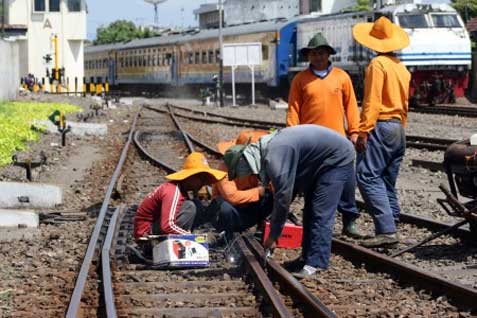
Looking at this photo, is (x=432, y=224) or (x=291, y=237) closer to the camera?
(x=291, y=237)

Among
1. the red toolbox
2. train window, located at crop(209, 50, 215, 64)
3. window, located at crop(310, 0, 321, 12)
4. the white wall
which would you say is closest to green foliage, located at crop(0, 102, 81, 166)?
the white wall

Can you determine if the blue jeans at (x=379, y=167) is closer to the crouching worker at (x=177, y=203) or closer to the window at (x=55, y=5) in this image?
the crouching worker at (x=177, y=203)

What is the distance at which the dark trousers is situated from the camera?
8617 millimetres

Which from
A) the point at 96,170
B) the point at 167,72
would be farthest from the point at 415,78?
the point at 167,72

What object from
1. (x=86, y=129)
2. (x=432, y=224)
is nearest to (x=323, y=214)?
(x=432, y=224)

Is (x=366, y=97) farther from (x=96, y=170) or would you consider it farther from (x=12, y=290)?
(x=96, y=170)

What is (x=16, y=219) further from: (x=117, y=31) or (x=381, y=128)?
(x=117, y=31)

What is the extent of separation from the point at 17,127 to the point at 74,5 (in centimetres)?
3900

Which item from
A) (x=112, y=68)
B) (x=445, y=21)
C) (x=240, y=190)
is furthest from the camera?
(x=112, y=68)

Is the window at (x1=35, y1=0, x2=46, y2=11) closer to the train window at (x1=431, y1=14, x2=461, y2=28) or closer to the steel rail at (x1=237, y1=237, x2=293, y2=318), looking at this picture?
the train window at (x1=431, y1=14, x2=461, y2=28)

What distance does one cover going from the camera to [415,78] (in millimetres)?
30984

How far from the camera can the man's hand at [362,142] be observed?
343 inches

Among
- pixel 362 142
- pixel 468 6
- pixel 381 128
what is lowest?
pixel 362 142

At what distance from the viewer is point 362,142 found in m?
8.73
